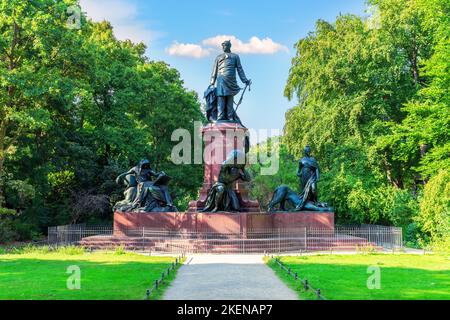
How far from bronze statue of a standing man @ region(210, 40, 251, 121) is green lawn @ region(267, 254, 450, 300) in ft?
35.3

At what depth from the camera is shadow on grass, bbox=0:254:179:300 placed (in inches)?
433

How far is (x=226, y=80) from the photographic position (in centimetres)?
2753

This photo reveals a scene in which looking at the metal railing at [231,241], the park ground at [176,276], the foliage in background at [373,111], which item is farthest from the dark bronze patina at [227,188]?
the foliage in background at [373,111]

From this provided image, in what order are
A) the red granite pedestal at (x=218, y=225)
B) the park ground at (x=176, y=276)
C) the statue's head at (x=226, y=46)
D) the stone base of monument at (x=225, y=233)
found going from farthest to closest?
the statue's head at (x=226, y=46), the red granite pedestal at (x=218, y=225), the stone base of monument at (x=225, y=233), the park ground at (x=176, y=276)

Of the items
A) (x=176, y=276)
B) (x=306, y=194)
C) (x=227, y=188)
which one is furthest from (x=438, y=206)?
(x=176, y=276)

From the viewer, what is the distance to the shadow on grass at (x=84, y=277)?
36.1 feet

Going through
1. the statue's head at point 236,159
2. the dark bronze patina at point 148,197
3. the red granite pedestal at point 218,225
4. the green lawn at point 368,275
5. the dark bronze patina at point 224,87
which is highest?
the dark bronze patina at point 224,87

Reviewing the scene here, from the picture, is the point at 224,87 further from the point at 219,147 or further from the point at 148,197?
the point at 148,197

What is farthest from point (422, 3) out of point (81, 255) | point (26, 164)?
point (26, 164)

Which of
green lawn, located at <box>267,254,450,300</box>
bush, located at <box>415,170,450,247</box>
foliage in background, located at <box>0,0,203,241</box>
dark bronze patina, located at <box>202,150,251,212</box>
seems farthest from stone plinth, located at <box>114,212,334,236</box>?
foliage in background, located at <box>0,0,203,241</box>

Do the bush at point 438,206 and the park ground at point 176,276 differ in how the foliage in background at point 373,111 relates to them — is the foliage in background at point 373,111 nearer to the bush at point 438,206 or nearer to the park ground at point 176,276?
the bush at point 438,206

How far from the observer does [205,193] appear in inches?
1003

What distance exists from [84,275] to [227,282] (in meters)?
4.20
